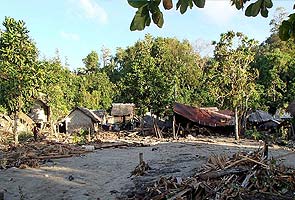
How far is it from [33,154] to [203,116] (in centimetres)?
1853

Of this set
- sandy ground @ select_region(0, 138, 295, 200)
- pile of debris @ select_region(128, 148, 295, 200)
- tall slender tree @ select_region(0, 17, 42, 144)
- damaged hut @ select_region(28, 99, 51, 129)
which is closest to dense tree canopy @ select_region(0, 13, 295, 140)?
tall slender tree @ select_region(0, 17, 42, 144)

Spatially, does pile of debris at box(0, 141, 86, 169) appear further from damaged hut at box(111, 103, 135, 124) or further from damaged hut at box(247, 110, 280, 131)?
damaged hut at box(111, 103, 135, 124)

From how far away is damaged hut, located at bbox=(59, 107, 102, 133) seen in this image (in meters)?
39.2

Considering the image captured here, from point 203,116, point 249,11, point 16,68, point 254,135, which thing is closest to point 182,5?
point 249,11

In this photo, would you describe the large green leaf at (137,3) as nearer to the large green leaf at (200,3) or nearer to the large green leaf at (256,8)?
the large green leaf at (200,3)

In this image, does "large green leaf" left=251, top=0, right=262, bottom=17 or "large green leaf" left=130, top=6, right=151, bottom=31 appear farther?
"large green leaf" left=251, top=0, right=262, bottom=17

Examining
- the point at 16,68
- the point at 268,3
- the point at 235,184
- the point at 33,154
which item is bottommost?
the point at 235,184

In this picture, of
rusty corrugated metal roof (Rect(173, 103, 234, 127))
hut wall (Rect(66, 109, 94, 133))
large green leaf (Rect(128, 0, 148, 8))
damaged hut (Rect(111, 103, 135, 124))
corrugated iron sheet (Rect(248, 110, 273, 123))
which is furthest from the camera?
damaged hut (Rect(111, 103, 135, 124))

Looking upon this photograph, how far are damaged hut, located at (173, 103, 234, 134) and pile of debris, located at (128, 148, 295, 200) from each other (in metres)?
21.8

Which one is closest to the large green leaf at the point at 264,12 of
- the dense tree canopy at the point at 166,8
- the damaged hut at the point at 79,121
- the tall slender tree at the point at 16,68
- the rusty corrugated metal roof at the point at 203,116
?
the dense tree canopy at the point at 166,8

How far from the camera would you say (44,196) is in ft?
36.7

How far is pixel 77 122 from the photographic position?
39969mm

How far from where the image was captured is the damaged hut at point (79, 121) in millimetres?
39219

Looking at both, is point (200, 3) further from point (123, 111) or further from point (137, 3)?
point (123, 111)
